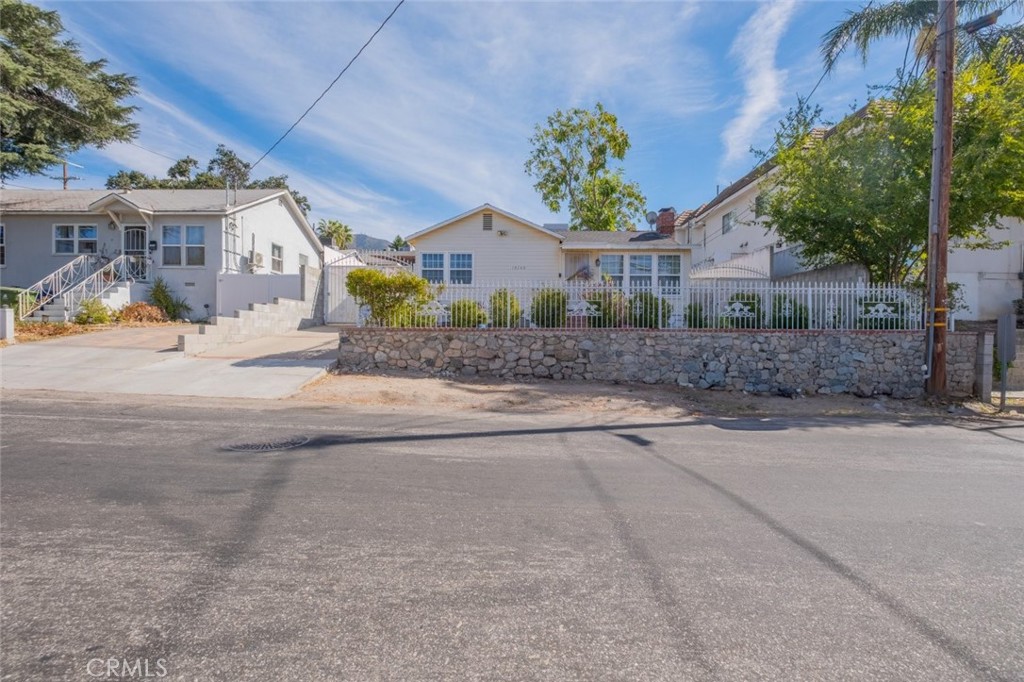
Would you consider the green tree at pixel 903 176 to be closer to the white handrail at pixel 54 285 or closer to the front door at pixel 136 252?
the front door at pixel 136 252

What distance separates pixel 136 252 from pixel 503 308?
1661 cm

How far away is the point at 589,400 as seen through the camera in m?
11.4

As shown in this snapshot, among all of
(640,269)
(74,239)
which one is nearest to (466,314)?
(640,269)

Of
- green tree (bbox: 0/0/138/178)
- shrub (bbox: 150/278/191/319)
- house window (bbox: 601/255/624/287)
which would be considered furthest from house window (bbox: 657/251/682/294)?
green tree (bbox: 0/0/138/178)

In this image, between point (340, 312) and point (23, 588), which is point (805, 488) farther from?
point (340, 312)

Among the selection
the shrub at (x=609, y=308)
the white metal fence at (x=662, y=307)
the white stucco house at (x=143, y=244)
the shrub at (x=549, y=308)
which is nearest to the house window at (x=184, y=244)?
the white stucco house at (x=143, y=244)

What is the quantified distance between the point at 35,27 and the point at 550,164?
2581cm

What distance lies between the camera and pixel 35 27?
74.0 ft

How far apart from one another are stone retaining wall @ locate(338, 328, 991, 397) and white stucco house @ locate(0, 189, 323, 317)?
31.9 feet

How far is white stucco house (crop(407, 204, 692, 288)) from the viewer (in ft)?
73.5

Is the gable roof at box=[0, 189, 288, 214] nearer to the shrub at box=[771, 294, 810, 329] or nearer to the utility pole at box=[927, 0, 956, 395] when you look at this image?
the shrub at box=[771, 294, 810, 329]

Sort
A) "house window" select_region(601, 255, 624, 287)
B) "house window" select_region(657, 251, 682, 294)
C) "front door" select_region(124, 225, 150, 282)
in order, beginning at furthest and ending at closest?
"house window" select_region(601, 255, 624, 287)
"house window" select_region(657, 251, 682, 294)
"front door" select_region(124, 225, 150, 282)

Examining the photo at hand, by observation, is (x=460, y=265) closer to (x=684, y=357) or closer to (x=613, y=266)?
(x=613, y=266)

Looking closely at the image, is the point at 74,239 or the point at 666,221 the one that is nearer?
the point at 74,239
